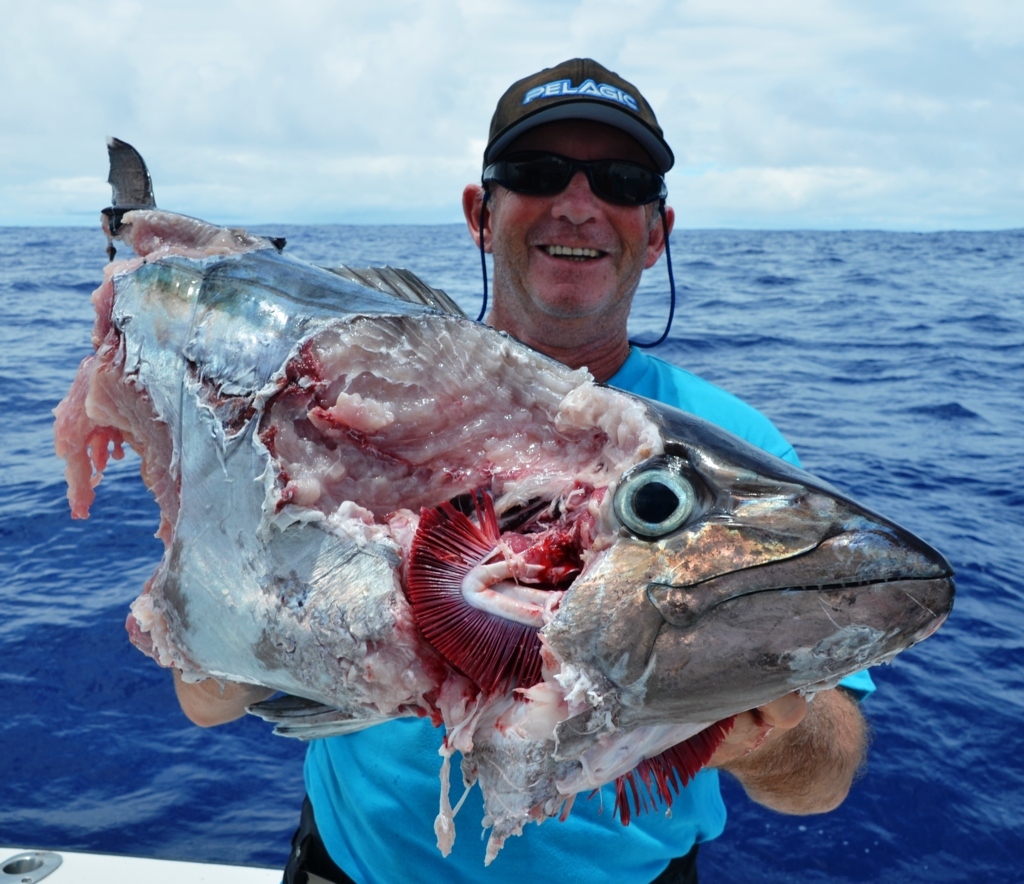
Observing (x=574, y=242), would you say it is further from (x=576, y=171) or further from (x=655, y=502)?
(x=655, y=502)

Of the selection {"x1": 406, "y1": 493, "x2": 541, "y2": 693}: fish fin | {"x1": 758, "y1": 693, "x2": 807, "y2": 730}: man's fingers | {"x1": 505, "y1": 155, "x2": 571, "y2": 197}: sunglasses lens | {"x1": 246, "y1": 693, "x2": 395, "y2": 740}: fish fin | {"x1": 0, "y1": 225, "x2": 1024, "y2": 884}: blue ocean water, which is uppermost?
{"x1": 505, "y1": 155, "x2": 571, "y2": 197}: sunglasses lens

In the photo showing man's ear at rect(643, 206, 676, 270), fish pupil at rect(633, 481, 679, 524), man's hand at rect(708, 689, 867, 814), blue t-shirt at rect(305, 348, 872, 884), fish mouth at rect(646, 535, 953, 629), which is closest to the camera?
fish mouth at rect(646, 535, 953, 629)

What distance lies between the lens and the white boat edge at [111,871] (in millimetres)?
3781

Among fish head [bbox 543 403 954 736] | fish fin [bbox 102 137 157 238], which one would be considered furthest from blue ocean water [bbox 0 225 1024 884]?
fish head [bbox 543 403 954 736]

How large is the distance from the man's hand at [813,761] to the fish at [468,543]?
114 cm

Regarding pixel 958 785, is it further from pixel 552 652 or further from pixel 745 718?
pixel 552 652

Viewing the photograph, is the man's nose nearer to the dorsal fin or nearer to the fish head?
the dorsal fin

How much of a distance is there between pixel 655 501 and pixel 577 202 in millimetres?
2076

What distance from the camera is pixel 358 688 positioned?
1551 mm

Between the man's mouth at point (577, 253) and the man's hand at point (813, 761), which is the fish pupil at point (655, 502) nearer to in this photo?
the man's hand at point (813, 761)

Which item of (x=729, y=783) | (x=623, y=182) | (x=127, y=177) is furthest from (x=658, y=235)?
(x=729, y=783)

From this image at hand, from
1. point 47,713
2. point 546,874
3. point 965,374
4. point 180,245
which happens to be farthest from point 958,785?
point 965,374

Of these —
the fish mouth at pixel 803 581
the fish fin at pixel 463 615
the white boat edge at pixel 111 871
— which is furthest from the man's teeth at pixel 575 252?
the white boat edge at pixel 111 871

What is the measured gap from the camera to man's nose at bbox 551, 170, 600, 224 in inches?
124
